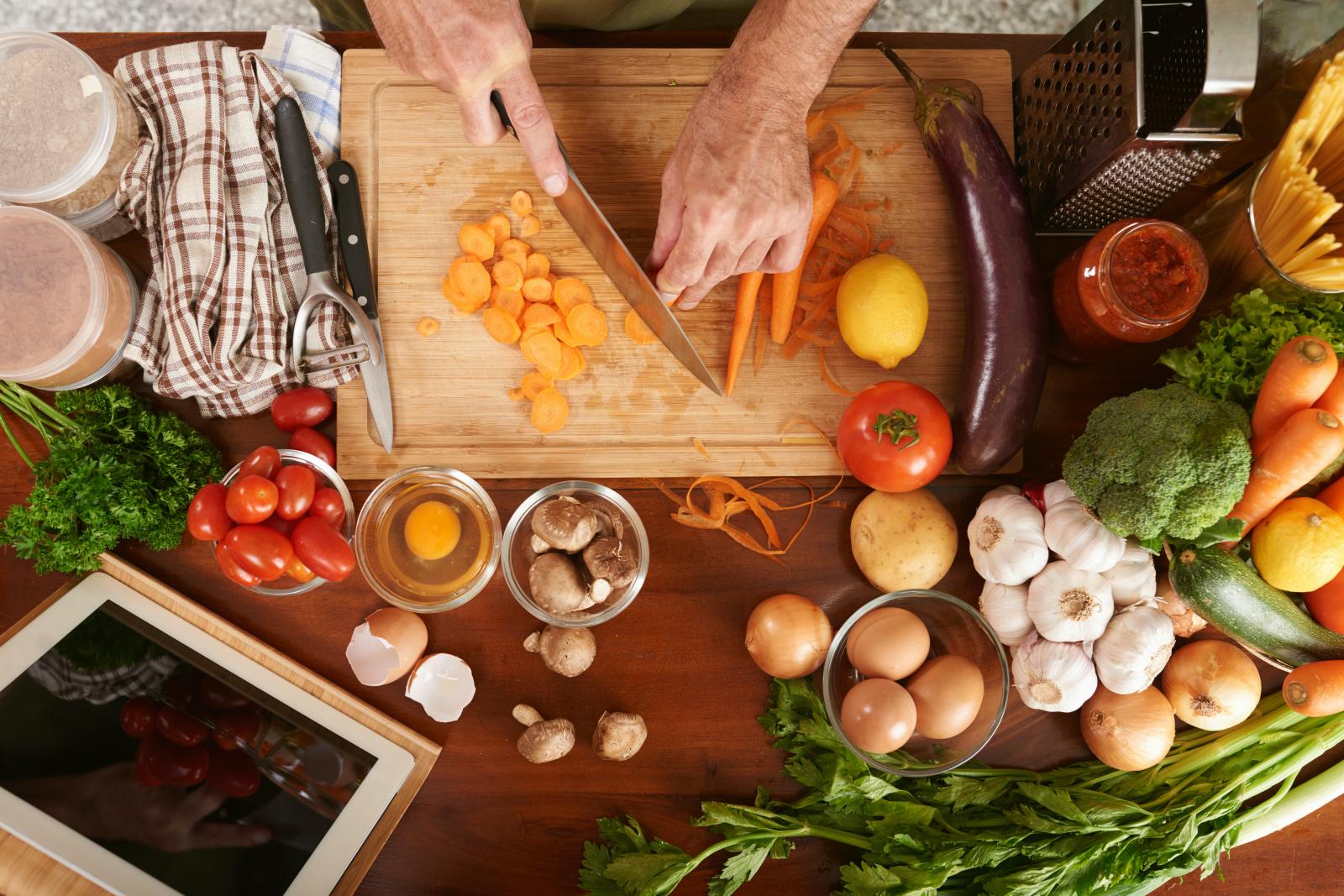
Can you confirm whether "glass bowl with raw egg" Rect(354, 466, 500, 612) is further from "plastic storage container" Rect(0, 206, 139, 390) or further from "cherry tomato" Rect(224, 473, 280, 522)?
"plastic storage container" Rect(0, 206, 139, 390)

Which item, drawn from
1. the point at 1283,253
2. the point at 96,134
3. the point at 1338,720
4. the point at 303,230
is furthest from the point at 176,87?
the point at 1338,720

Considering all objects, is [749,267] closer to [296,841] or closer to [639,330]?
[639,330]

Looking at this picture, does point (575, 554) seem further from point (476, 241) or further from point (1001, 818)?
point (1001, 818)

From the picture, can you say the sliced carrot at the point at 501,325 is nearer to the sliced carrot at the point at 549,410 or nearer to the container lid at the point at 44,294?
the sliced carrot at the point at 549,410

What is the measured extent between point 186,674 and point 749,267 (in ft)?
3.62

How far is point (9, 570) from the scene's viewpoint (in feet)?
4.62

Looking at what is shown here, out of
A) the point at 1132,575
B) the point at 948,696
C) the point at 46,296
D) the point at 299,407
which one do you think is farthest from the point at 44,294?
the point at 1132,575

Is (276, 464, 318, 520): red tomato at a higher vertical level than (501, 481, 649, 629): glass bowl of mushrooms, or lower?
higher

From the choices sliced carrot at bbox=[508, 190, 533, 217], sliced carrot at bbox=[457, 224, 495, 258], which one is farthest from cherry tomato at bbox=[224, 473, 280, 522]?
sliced carrot at bbox=[508, 190, 533, 217]

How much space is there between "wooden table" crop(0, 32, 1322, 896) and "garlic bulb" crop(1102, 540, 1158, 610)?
0.23m

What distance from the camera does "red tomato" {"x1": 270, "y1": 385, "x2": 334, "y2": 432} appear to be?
142 cm

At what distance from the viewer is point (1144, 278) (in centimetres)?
128

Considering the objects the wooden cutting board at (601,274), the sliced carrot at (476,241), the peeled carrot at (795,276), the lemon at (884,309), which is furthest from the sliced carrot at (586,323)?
the lemon at (884,309)

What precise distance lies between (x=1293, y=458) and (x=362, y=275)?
1.43 metres
